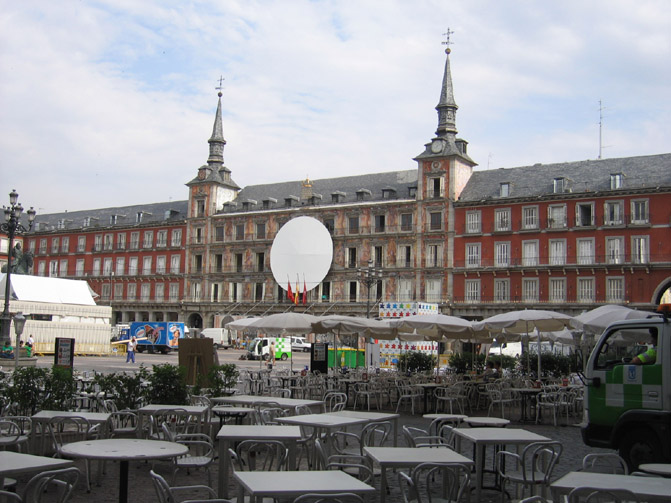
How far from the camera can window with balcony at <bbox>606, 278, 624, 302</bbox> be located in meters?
41.4

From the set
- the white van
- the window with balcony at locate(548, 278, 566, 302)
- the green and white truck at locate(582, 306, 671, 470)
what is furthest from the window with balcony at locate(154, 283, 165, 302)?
the green and white truck at locate(582, 306, 671, 470)

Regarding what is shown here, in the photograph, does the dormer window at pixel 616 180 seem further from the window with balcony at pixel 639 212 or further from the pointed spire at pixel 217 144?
the pointed spire at pixel 217 144

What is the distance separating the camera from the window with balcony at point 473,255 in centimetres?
4631

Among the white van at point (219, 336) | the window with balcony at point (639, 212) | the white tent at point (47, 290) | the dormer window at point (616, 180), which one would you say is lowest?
the white van at point (219, 336)

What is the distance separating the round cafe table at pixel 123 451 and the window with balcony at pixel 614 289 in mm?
39403

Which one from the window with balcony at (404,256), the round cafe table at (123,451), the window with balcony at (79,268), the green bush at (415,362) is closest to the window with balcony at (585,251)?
the window with balcony at (404,256)

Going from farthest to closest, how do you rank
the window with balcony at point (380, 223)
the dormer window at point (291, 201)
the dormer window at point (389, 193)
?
the dormer window at point (291, 201), the dormer window at point (389, 193), the window with balcony at point (380, 223)

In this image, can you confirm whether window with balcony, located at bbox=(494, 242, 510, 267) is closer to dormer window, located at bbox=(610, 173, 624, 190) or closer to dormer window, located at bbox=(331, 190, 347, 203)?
dormer window, located at bbox=(610, 173, 624, 190)

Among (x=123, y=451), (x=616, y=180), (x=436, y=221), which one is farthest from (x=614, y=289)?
(x=123, y=451)

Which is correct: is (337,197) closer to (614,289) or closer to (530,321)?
(614,289)

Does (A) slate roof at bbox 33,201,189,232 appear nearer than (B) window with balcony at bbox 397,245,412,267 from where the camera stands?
No

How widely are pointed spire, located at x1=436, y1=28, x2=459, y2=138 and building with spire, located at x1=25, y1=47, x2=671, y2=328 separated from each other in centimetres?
9

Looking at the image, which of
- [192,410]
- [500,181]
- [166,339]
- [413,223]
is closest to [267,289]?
[166,339]

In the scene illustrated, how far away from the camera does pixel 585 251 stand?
42.8m
